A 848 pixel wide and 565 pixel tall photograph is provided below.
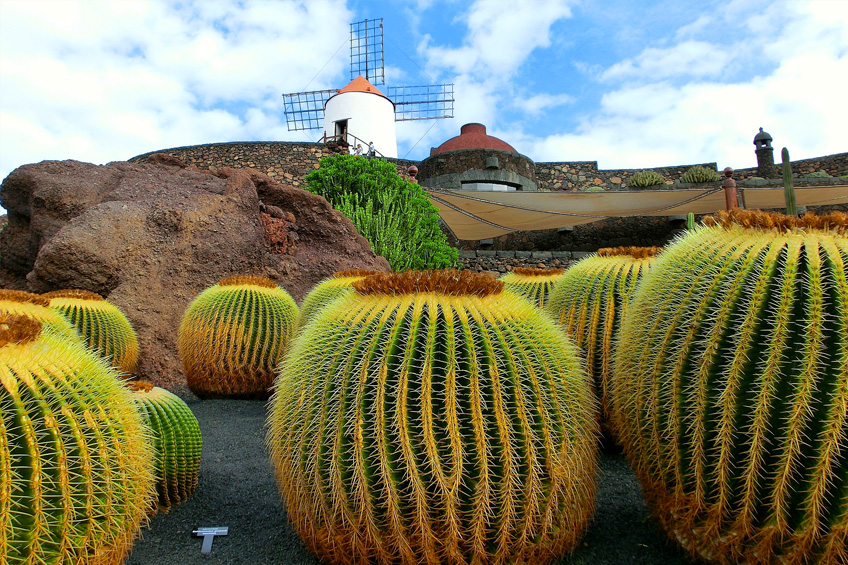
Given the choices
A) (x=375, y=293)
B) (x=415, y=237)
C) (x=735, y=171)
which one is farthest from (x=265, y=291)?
(x=735, y=171)

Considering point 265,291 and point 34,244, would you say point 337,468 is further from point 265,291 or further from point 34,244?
point 34,244

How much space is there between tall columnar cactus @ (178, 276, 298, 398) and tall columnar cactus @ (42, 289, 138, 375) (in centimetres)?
46

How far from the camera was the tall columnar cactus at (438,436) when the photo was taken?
1.73 m

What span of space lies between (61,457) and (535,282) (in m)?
3.02

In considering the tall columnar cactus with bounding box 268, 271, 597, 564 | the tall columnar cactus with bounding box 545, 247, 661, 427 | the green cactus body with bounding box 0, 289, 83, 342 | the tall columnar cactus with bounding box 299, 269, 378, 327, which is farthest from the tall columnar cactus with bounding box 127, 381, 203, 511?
the tall columnar cactus with bounding box 545, 247, 661, 427

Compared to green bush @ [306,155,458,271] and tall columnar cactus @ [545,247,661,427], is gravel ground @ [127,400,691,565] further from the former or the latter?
green bush @ [306,155,458,271]

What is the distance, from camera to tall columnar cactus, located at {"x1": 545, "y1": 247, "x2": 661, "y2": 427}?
299 centimetres

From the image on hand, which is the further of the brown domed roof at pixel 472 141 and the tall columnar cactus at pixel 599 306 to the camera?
the brown domed roof at pixel 472 141

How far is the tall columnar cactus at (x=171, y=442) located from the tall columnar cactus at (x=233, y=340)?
172 centimetres

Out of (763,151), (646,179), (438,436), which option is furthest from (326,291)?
(763,151)

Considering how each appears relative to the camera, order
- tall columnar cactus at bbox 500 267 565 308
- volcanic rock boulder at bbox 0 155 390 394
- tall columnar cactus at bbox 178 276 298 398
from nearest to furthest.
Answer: tall columnar cactus at bbox 500 267 565 308
tall columnar cactus at bbox 178 276 298 398
volcanic rock boulder at bbox 0 155 390 394

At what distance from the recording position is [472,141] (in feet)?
70.4

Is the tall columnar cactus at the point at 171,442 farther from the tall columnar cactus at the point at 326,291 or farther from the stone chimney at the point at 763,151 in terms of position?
the stone chimney at the point at 763,151

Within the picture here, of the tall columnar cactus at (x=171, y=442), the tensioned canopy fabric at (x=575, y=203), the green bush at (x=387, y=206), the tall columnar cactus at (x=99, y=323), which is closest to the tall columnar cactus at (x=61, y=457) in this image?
the tall columnar cactus at (x=171, y=442)
